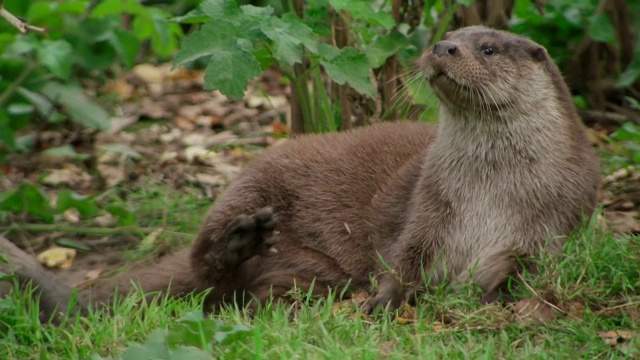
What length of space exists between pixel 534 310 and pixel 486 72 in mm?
812

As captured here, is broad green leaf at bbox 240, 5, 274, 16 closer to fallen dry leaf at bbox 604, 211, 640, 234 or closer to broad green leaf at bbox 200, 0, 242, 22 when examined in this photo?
broad green leaf at bbox 200, 0, 242, 22

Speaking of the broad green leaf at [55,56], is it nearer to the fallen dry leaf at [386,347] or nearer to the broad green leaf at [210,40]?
the broad green leaf at [210,40]

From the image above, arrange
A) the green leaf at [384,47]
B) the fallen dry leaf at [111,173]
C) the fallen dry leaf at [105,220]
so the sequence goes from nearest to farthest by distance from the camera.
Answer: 1. the green leaf at [384,47]
2. the fallen dry leaf at [105,220]
3. the fallen dry leaf at [111,173]

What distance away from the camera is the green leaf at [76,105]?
18.6 feet

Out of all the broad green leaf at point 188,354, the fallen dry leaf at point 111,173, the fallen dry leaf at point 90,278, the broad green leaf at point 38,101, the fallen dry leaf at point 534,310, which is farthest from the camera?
the fallen dry leaf at point 111,173

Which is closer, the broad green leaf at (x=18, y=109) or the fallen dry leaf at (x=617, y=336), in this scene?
the fallen dry leaf at (x=617, y=336)

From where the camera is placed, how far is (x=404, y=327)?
3.10m

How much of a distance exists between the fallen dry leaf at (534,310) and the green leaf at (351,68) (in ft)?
3.58

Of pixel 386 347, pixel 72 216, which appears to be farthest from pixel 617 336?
pixel 72 216

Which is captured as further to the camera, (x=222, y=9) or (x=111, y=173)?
(x=111, y=173)

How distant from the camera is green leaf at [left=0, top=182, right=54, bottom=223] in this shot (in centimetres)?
445

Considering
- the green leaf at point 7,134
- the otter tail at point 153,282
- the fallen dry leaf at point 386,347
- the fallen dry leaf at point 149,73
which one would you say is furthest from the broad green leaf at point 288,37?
the fallen dry leaf at point 149,73

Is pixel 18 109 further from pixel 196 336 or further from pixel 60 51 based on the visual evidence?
pixel 196 336

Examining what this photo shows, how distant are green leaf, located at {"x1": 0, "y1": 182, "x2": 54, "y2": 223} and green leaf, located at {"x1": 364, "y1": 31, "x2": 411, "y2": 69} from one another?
4.98 ft
